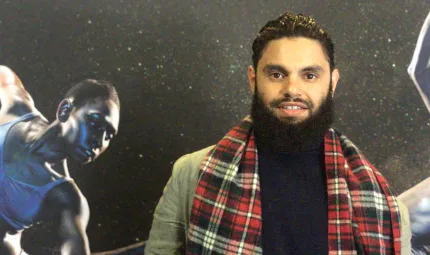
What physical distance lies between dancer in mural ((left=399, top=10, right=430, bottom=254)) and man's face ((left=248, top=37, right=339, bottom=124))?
0.52 metres

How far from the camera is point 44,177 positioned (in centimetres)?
→ 116

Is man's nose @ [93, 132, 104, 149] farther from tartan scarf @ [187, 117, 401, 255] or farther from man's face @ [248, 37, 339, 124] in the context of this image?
man's face @ [248, 37, 339, 124]

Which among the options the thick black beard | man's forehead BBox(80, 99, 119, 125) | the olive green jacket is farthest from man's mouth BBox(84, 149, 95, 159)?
the thick black beard

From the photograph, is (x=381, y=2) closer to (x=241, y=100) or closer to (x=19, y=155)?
(x=241, y=100)

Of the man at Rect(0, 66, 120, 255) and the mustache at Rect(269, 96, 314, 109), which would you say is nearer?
the mustache at Rect(269, 96, 314, 109)

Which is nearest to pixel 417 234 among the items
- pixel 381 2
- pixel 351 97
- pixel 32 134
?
pixel 351 97

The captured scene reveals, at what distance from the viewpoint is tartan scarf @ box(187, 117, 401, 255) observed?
827 mm

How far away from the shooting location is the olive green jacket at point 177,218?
893 millimetres

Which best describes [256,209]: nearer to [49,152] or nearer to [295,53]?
[295,53]

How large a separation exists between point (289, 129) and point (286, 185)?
4.6 inches

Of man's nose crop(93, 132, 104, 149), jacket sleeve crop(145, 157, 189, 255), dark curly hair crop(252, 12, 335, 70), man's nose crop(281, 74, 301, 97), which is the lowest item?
jacket sleeve crop(145, 157, 189, 255)

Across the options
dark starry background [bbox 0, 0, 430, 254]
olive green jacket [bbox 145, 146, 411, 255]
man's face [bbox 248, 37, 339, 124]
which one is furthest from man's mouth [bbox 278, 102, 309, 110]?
dark starry background [bbox 0, 0, 430, 254]

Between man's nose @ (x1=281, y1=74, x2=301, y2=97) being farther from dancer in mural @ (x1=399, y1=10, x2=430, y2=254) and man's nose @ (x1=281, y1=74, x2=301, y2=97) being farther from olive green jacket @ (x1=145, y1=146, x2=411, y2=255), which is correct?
dancer in mural @ (x1=399, y1=10, x2=430, y2=254)

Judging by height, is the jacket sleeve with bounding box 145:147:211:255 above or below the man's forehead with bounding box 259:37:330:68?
below
